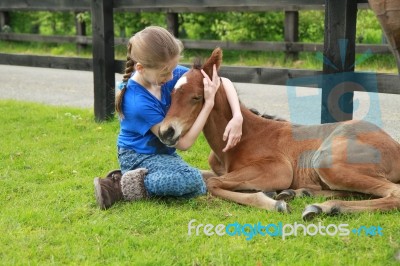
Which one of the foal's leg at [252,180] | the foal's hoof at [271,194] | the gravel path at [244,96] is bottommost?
the foal's hoof at [271,194]

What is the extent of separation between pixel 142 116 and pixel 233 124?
72 centimetres

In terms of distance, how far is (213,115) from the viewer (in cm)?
468

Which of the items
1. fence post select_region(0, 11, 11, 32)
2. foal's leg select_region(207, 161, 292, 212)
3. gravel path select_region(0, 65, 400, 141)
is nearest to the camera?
foal's leg select_region(207, 161, 292, 212)

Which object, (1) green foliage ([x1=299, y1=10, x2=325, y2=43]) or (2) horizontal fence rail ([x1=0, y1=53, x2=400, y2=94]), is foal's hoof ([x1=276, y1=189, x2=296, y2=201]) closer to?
(2) horizontal fence rail ([x1=0, y1=53, x2=400, y2=94])

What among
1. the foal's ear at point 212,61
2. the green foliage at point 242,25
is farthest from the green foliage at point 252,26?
the foal's ear at point 212,61

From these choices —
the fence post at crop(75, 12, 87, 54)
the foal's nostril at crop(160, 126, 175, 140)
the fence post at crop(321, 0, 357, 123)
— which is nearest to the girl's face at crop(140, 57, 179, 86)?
the foal's nostril at crop(160, 126, 175, 140)

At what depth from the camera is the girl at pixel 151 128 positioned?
167 inches

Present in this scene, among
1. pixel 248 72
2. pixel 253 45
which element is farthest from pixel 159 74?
pixel 253 45

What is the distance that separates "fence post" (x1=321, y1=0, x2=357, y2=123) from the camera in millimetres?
5430

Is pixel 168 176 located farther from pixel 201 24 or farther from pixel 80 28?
pixel 80 28

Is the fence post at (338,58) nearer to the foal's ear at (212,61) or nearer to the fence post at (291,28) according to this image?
the foal's ear at (212,61)

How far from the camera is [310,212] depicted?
3781 millimetres

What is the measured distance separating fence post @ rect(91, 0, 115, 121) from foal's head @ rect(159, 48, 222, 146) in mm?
3199

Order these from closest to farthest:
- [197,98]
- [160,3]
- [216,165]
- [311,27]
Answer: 1. [197,98]
2. [216,165]
3. [160,3]
4. [311,27]
